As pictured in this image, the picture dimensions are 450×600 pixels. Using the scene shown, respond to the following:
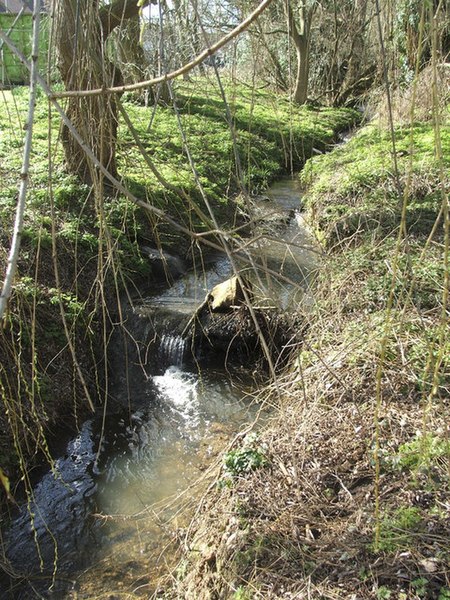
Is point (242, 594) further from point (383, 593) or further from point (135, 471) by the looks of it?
point (135, 471)

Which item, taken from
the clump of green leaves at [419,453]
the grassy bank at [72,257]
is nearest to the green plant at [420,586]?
the clump of green leaves at [419,453]

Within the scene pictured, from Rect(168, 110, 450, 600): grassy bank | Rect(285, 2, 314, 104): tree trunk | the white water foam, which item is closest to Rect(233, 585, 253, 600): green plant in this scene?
Rect(168, 110, 450, 600): grassy bank

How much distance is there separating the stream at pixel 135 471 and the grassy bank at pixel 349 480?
49cm

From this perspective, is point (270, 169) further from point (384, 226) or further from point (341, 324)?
point (341, 324)

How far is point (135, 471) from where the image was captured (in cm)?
416

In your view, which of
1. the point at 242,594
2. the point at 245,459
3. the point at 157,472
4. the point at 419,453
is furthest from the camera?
the point at 157,472

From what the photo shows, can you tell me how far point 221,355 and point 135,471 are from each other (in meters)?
1.70

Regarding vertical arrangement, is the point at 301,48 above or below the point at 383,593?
above

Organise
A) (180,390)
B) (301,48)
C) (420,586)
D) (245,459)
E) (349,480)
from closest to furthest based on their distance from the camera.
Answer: (420,586) → (349,480) → (245,459) → (180,390) → (301,48)

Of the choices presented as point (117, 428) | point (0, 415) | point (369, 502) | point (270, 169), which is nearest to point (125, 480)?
point (117, 428)

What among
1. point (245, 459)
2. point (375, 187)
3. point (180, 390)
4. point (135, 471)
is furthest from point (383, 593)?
point (375, 187)

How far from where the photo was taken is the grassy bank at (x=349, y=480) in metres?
2.39

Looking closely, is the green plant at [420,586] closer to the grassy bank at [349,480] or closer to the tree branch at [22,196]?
the grassy bank at [349,480]

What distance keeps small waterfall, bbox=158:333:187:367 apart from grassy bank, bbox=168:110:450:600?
4.83ft
